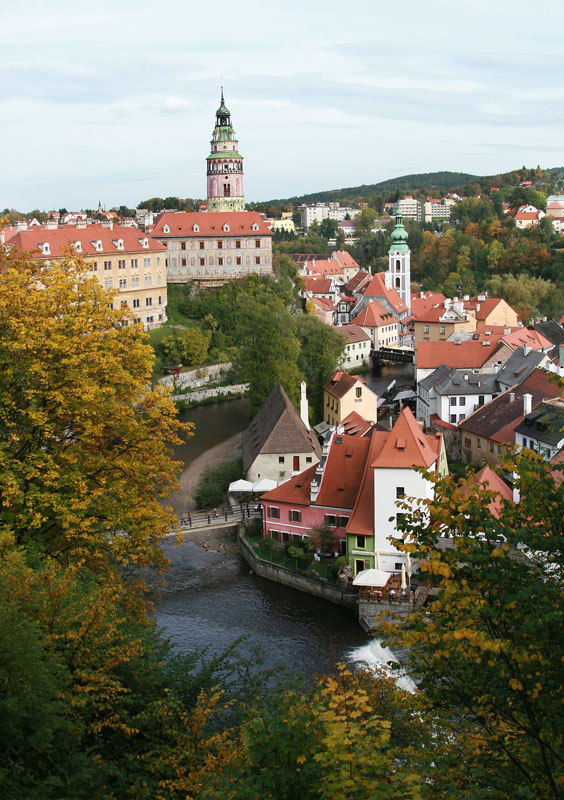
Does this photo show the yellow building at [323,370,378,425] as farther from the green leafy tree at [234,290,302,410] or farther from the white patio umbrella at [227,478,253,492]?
the white patio umbrella at [227,478,253,492]

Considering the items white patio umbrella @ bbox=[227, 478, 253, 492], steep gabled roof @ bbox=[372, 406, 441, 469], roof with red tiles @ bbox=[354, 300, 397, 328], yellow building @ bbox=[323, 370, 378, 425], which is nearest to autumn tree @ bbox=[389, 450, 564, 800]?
steep gabled roof @ bbox=[372, 406, 441, 469]

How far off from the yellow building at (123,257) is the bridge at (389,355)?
15720 mm

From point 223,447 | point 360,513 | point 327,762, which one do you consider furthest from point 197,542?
point 327,762

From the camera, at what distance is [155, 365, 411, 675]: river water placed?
66.7 ft

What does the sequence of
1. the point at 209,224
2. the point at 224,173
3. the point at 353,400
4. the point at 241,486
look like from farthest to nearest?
the point at 224,173, the point at 209,224, the point at 353,400, the point at 241,486

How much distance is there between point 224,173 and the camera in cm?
8206

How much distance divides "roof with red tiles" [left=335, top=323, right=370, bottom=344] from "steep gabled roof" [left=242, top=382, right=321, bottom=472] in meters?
28.8

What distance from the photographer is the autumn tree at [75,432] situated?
47.0ft

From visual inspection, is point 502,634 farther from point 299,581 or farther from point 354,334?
point 354,334

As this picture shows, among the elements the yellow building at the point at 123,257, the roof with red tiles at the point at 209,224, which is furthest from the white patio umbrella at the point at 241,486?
the roof with red tiles at the point at 209,224

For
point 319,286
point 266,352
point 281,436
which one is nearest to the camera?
point 281,436

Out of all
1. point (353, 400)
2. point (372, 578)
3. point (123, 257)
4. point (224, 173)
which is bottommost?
point (372, 578)

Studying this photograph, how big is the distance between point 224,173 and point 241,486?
57.9 metres

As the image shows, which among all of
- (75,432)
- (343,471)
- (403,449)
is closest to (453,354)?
(343,471)
